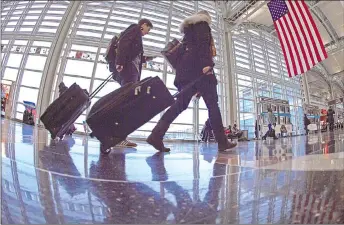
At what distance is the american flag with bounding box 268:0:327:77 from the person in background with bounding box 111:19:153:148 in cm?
52

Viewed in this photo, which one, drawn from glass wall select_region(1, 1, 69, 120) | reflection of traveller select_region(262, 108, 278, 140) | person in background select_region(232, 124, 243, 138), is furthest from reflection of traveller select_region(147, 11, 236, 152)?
glass wall select_region(1, 1, 69, 120)

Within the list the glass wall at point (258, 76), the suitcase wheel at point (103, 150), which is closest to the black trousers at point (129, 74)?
the suitcase wheel at point (103, 150)

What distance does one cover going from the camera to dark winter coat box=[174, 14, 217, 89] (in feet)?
2.76

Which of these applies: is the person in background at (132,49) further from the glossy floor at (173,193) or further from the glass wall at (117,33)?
the glossy floor at (173,193)

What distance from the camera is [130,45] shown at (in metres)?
0.95

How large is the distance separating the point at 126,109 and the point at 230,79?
1.42 feet

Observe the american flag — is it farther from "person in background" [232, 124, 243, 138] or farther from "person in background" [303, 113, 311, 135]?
"person in background" [232, 124, 243, 138]

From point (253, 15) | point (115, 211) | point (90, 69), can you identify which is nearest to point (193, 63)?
point (253, 15)

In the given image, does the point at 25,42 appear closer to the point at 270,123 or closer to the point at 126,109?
the point at 126,109

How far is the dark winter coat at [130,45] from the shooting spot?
949 millimetres

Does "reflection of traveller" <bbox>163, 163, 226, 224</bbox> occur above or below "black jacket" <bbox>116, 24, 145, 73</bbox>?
below

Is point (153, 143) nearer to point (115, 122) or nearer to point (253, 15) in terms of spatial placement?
point (115, 122)

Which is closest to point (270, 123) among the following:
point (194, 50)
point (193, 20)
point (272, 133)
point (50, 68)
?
point (272, 133)

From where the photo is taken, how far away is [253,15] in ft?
2.56
